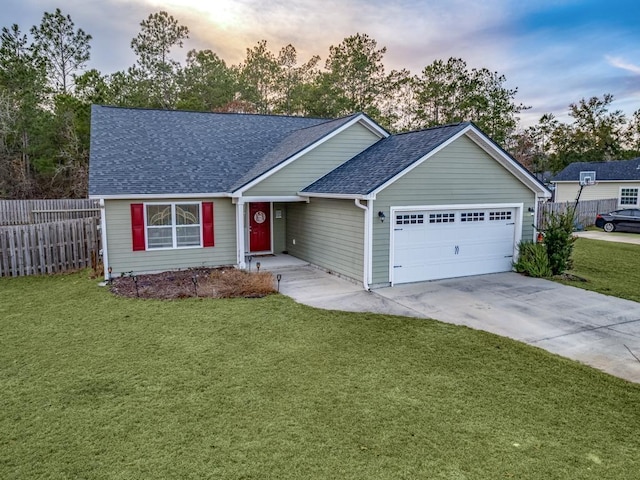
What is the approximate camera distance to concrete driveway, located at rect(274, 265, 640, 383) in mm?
7098

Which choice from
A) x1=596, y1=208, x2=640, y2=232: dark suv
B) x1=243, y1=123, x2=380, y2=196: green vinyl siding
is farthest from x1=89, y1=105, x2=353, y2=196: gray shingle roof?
x1=596, y1=208, x2=640, y2=232: dark suv

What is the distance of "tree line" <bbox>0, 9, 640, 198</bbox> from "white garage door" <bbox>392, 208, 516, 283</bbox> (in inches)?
877

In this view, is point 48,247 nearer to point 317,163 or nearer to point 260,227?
point 260,227

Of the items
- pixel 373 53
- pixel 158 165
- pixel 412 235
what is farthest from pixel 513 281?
pixel 373 53

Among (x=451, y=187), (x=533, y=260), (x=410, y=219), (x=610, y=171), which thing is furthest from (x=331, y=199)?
(x=610, y=171)

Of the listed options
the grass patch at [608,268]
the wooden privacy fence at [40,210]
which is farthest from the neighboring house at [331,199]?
the wooden privacy fence at [40,210]

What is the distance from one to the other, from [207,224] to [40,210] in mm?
13035

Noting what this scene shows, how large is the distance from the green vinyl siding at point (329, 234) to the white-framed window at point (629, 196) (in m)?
25.9

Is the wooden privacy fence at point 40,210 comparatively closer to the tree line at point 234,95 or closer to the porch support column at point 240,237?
the tree line at point 234,95

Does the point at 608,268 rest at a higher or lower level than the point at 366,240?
lower

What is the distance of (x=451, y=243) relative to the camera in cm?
1203

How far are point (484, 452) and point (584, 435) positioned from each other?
1.24 m

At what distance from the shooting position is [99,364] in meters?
6.37

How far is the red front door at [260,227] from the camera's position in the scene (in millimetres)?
15273
